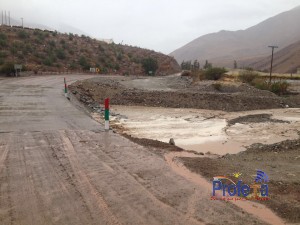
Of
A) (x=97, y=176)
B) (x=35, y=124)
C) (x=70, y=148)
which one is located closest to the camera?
(x=97, y=176)

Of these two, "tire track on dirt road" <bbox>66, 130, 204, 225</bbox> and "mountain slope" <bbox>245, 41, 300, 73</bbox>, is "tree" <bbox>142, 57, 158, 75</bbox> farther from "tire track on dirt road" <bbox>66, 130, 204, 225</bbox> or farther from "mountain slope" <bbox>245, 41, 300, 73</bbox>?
"tire track on dirt road" <bbox>66, 130, 204, 225</bbox>

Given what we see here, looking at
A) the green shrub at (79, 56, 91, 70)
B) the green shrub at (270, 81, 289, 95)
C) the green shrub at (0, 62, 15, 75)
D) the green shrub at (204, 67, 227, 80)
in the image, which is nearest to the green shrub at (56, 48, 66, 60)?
the green shrub at (79, 56, 91, 70)

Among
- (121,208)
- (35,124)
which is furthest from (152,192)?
(35,124)

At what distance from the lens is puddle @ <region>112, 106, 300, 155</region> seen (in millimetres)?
14146

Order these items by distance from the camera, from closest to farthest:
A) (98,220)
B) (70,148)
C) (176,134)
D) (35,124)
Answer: (98,220)
(70,148)
(35,124)
(176,134)

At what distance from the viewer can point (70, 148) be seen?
8125mm

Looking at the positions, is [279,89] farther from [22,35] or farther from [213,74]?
[22,35]

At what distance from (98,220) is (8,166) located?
3.06m

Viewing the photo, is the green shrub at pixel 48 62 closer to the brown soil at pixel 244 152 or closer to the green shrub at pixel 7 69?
the green shrub at pixel 7 69

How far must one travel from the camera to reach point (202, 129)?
17.1m

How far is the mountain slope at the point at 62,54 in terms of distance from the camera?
55.6 m

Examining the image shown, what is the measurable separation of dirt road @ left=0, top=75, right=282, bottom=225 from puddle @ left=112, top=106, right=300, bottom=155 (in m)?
5.62

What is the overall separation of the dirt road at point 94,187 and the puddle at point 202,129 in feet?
18.4

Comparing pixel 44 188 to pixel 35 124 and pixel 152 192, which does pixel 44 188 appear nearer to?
pixel 152 192
